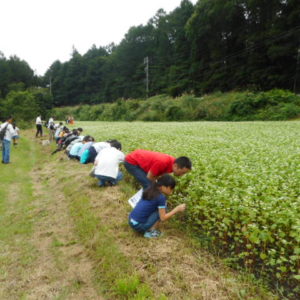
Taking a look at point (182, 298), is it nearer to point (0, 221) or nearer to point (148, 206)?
point (148, 206)

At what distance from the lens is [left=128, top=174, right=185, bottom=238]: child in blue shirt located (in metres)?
4.59

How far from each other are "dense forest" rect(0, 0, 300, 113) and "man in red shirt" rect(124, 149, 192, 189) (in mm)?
31297

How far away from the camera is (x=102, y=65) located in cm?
8881

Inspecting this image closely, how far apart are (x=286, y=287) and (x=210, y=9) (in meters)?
46.9

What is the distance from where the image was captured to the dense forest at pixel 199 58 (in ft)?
112

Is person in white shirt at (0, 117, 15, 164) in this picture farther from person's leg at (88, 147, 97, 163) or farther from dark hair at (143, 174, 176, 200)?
dark hair at (143, 174, 176, 200)

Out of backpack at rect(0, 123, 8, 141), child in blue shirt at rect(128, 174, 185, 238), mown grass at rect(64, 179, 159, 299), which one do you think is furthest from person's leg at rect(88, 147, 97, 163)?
child in blue shirt at rect(128, 174, 185, 238)

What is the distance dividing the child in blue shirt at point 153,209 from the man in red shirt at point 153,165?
410 mm

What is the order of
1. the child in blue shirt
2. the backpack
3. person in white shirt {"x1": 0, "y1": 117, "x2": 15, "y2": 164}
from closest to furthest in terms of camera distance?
the child in blue shirt
the backpack
person in white shirt {"x1": 0, "y1": 117, "x2": 15, "y2": 164}

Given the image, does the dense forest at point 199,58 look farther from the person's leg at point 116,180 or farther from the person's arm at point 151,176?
the person's arm at point 151,176

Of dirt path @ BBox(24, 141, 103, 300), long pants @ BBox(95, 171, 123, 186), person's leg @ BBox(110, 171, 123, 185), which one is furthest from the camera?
person's leg @ BBox(110, 171, 123, 185)

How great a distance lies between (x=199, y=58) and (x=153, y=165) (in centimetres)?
4891

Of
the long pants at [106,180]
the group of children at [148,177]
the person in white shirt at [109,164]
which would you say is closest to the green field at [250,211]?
the group of children at [148,177]

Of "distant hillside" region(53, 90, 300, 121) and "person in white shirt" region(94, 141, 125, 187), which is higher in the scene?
"distant hillside" region(53, 90, 300, 121)
